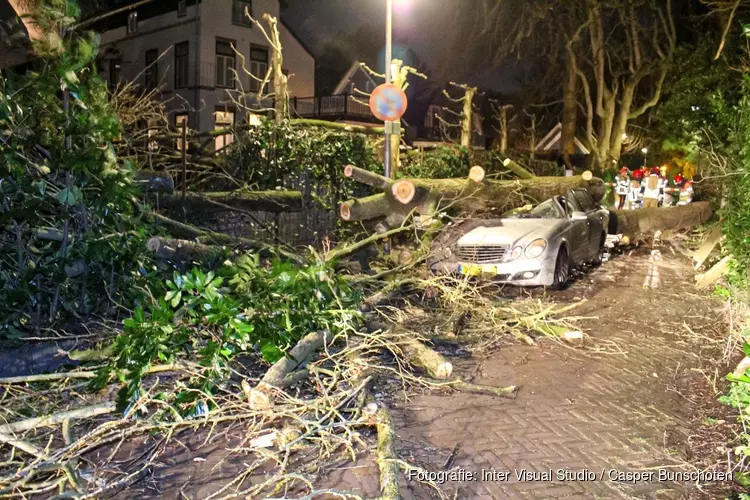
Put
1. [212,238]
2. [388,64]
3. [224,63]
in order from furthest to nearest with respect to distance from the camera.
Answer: [224,63], [388,64], [212,238]

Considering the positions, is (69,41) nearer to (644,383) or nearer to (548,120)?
(644,383)

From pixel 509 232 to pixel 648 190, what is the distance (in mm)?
10947

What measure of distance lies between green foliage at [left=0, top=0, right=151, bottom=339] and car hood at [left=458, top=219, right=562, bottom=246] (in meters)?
4.82

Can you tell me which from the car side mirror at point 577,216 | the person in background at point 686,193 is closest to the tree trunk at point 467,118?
the person in background at point 686,193

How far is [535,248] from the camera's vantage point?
30.8ft

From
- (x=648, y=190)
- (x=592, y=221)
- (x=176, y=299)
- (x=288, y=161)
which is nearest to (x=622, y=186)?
(x=648, y=190)

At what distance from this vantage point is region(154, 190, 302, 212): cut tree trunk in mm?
10445

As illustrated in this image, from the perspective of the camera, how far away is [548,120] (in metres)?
45.4

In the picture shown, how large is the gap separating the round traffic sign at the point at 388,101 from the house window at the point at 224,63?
17.9 m

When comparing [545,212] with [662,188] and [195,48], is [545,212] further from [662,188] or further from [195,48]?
[195,48]

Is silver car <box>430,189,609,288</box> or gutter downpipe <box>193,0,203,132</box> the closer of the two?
silver car <box>430,189,609,288</box>

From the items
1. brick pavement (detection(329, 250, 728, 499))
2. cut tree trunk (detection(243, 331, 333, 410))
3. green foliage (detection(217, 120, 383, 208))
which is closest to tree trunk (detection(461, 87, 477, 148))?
green foliage (detection(217, 120, 383, 208))

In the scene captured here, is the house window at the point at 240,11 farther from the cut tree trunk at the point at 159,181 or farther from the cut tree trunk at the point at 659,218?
the cut tree trunk at the point at 159,181

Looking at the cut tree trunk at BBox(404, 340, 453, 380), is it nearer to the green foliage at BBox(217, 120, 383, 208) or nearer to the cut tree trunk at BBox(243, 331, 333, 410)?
the cut tree trunk at BBox(243, 331, 333, 410)
